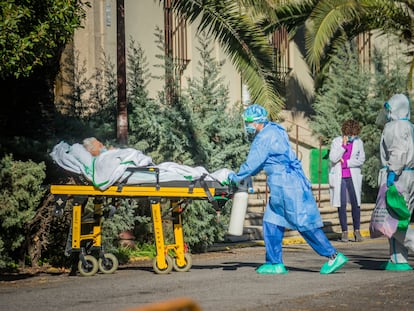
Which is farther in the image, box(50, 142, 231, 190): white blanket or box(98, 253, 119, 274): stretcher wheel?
box(98, 253, 119, 274): stretcher wheel

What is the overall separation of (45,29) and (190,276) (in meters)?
3.00

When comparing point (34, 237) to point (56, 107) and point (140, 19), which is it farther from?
point (140, 19)

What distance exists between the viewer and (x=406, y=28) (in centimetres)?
2320

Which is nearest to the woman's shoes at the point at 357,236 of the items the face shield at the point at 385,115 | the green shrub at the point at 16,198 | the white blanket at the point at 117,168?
the face shield at the point at 385,115

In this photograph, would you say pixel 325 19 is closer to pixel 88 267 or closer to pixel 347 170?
pixel 347 170

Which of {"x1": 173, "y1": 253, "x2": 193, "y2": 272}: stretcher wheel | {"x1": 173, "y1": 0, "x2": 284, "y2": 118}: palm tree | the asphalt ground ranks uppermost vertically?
{"x1": 173, "y1": 0, "x2": 284, "y2": 118}: palm tree

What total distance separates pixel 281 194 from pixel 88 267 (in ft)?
7.59

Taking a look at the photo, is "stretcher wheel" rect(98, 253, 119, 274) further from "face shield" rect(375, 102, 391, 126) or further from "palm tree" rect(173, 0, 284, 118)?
"palm tree" rect(173, 0, 284, 118)

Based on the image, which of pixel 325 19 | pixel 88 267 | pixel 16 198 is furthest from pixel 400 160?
pixel 325 19

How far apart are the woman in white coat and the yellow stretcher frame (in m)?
5.39

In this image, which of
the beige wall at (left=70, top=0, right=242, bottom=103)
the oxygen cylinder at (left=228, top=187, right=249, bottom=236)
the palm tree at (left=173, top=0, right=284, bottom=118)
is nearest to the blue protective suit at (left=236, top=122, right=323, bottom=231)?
the oxygen cylinder at (left=228, top=187, right=249, bottom=236)

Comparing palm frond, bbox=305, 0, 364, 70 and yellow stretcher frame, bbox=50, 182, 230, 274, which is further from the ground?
palm frond, bbox=305, 0, 364, 70

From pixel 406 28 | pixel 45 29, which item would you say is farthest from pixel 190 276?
pixel 406 28

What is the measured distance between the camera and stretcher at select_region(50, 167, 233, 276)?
34.9 feet
